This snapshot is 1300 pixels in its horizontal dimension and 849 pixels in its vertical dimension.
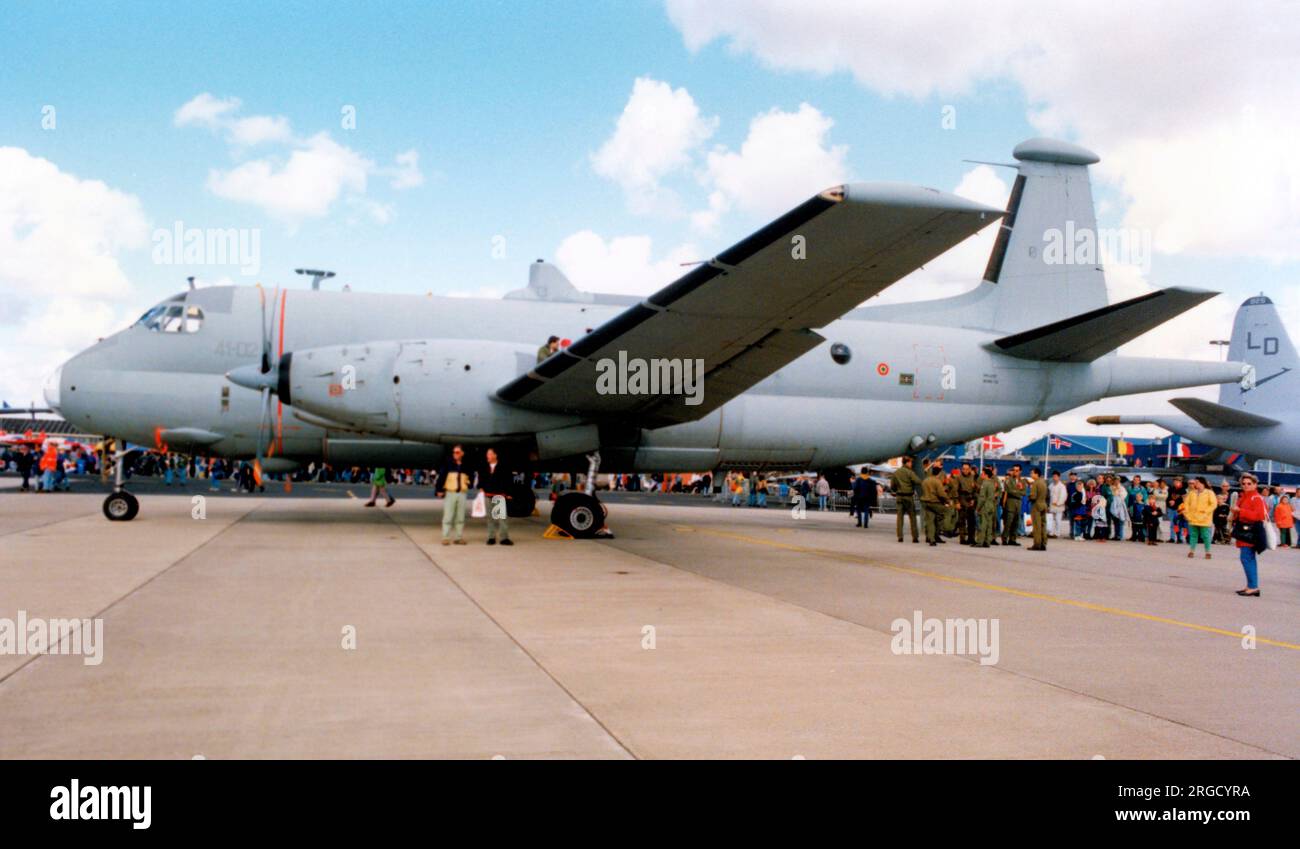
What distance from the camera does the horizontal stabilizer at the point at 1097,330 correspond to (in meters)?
16.4

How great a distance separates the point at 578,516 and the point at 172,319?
27.5ft

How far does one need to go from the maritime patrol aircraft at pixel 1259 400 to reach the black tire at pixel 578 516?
26023 millimetres

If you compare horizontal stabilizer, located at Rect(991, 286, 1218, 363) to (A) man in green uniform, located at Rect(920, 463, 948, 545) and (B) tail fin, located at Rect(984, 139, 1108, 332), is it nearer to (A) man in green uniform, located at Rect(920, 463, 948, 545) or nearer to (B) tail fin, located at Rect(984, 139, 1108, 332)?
(B) tail fin, located at Rect(984, 139, 1108, 332)

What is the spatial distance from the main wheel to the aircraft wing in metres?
7.42

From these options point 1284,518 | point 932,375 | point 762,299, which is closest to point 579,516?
point 762,299

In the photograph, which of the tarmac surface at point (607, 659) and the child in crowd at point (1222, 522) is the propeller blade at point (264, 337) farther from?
the child in crowd at point (1222, 522)

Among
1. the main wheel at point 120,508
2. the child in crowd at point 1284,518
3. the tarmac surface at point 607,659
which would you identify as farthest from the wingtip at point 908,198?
the child in crowd at point 1284,518

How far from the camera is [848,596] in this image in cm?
996

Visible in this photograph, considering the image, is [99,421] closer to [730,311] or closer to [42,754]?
[730,311]

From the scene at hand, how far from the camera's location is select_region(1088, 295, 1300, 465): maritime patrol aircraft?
3338 cm

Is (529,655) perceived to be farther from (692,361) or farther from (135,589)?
(692,361)

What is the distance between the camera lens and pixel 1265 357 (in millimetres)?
35156

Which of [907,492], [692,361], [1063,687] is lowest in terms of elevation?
[1063,687]

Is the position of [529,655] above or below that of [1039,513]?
below
